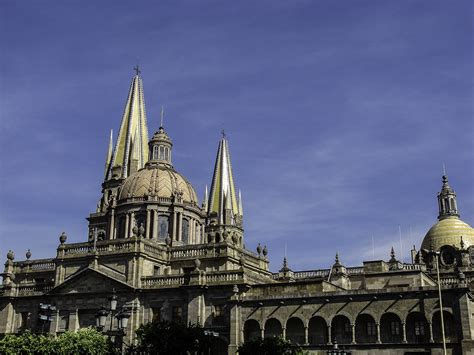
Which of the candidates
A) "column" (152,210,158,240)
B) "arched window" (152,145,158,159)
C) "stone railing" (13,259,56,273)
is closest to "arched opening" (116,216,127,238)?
"column" (152,210,158,240)

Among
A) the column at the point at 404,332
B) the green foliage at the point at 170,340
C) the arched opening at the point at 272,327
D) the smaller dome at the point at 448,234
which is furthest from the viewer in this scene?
the smaller dome at the point at 448,234

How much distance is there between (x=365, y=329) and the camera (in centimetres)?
4612

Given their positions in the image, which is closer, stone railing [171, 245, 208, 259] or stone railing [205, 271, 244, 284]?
stone railing [205, 271, 244, 284]

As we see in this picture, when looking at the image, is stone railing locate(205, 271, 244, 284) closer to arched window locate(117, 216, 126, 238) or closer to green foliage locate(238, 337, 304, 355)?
green foliage locate(238, 337, 304, 355)

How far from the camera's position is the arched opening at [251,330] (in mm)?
49219

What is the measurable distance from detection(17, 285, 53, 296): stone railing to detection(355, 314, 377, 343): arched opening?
27.3 meters

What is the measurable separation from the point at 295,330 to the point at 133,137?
41516 millimetres

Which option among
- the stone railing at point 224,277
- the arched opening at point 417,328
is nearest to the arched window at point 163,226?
the stone railing at point 224,277

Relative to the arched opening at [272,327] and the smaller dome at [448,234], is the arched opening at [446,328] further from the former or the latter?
the smaller dome at [448,234]

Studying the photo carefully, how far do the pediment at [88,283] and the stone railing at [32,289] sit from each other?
62.4 inches

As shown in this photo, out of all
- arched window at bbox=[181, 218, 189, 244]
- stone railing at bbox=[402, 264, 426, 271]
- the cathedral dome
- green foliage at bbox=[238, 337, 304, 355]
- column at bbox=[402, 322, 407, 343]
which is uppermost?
the cathedral dome

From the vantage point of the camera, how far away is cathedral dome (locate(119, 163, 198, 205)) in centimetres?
6644

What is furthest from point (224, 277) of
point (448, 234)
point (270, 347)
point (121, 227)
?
point (448, 234)

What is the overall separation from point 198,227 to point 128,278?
14.9 metres
